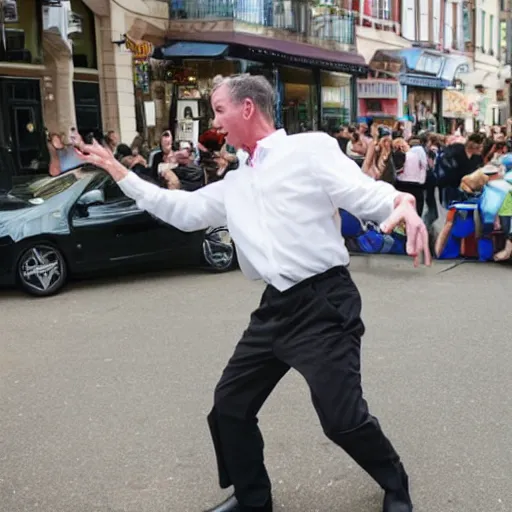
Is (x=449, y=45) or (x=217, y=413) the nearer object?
(x=217, y=413)

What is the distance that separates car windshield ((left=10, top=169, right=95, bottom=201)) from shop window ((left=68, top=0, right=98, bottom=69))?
9.85 meters

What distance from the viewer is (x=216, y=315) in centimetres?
714

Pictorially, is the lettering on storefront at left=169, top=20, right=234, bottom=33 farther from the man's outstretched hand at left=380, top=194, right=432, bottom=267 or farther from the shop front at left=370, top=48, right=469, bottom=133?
the man's outstretched hand at left=380, top=194, right=432, bottom=267

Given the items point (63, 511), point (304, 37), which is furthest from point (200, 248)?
point (304, 37)

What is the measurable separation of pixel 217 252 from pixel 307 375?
6.52 meters

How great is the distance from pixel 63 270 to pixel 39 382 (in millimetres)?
3170

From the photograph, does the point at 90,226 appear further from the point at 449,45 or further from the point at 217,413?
the point at 449,45

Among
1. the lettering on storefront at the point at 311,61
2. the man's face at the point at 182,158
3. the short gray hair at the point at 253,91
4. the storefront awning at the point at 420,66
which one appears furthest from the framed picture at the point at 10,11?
the storefront awning at the point at 420,66

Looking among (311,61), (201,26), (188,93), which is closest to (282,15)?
(311,61)

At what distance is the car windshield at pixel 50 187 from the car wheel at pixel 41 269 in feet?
2.24

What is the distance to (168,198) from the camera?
315 centimetres

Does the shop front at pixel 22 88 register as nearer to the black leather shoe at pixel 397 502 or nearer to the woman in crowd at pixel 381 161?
the woman in crowd at pixel 381 161

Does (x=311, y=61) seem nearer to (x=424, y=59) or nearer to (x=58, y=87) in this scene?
(x=58, y=87)

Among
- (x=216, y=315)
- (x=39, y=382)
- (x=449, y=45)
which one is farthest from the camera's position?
(x=449, y=45)
